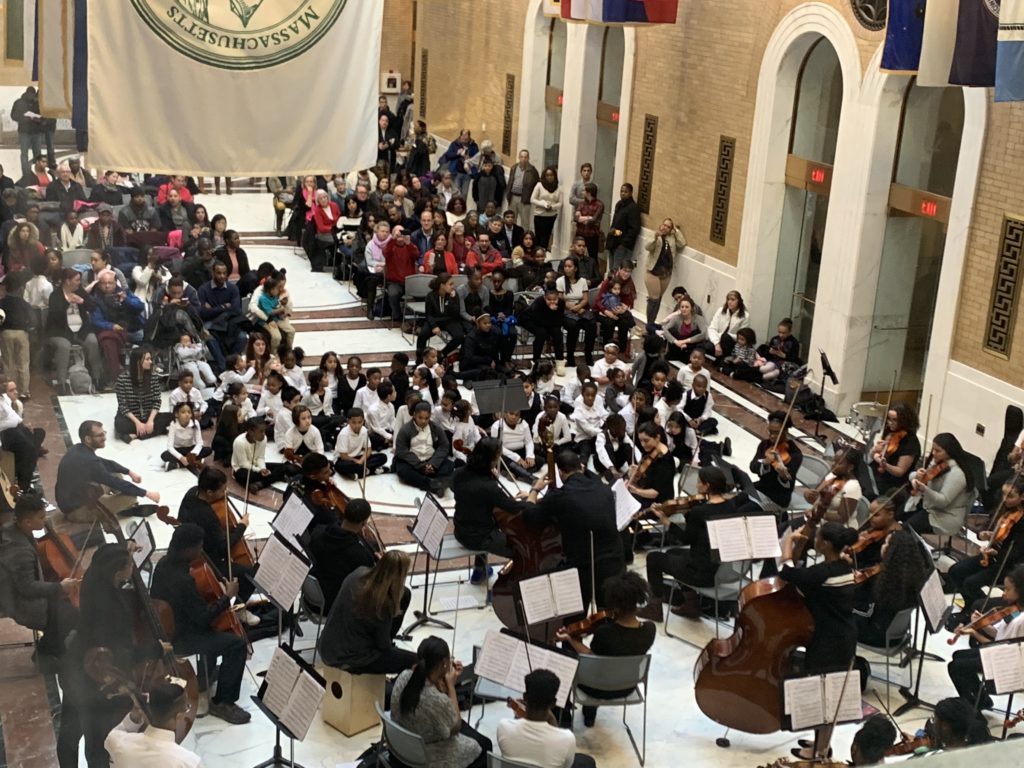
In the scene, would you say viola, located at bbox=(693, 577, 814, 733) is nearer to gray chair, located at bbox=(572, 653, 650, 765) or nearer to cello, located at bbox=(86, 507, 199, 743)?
gray chair, located at bbox=(572, 653, 650, 765)

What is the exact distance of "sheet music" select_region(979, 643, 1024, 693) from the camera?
25.1ft

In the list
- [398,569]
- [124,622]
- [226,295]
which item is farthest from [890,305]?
[124,622]

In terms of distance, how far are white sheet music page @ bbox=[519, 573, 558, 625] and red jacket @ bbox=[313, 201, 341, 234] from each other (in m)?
13.1

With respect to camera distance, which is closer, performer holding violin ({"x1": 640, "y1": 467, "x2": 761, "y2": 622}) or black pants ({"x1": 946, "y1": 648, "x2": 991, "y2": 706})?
black pants ({"x1": 946, "y1": 648, "x2": 991, "y2": 706})

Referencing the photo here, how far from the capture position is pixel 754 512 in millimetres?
9812

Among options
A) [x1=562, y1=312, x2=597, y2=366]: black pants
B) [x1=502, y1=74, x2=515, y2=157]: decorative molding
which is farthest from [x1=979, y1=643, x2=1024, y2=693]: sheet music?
[x1=502, y1=74, x2=515, y2=157]: decorative molding

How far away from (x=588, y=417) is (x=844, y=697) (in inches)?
242

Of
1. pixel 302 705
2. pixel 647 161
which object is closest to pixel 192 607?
pixel 302 705

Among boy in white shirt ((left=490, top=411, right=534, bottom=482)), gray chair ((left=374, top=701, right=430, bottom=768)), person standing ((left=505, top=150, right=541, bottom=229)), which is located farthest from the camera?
person standing ((left=505, top=150, right=541, bottom=229))

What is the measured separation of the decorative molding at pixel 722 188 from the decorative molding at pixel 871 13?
307 centimetres

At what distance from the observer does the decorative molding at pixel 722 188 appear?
1798 cm

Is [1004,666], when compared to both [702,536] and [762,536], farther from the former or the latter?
[702,536]

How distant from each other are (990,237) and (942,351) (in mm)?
1359

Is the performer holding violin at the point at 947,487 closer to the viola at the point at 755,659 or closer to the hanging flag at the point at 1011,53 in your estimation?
the hanging flag at the point at 1011,53
